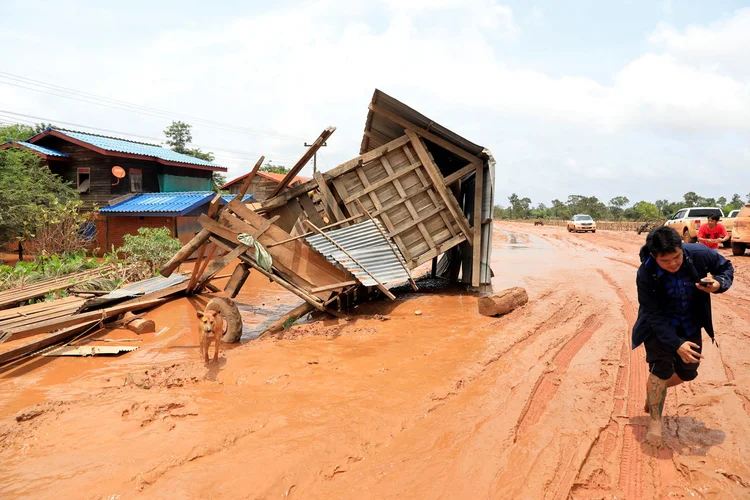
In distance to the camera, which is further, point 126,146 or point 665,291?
point 126,146

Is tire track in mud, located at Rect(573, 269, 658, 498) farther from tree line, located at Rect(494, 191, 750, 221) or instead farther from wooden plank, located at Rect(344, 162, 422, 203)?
tree line, located at Rect(494, 191, 750, 221)

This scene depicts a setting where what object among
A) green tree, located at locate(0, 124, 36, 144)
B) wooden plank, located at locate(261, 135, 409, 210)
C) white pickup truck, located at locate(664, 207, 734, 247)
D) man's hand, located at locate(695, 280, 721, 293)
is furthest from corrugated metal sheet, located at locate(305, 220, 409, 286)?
green tree, located at locate(0, 124, 36, 144)

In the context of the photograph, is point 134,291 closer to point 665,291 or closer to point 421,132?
point 421,132

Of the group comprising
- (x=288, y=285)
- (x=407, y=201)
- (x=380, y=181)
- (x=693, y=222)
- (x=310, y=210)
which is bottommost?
(x=288, y=285)

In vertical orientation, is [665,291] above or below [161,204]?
below

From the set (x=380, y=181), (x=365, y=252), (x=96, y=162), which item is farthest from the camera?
(x=96, y=162)

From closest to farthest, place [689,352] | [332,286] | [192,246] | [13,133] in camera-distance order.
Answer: [689,352], [332,286], [192,246], [13,133]

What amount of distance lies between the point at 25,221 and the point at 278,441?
53.2 ft

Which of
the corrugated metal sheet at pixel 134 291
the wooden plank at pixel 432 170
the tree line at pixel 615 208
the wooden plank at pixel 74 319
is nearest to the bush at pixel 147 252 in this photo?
the corrugated metal sheet at pixel 134 291

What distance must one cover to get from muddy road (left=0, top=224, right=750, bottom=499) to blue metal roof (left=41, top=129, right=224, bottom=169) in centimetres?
1680

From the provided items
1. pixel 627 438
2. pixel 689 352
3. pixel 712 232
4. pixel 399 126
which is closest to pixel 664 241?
pixel 689 352

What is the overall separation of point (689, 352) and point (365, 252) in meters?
5.72

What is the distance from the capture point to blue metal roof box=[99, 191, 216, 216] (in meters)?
18.2

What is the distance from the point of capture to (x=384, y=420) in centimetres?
401
